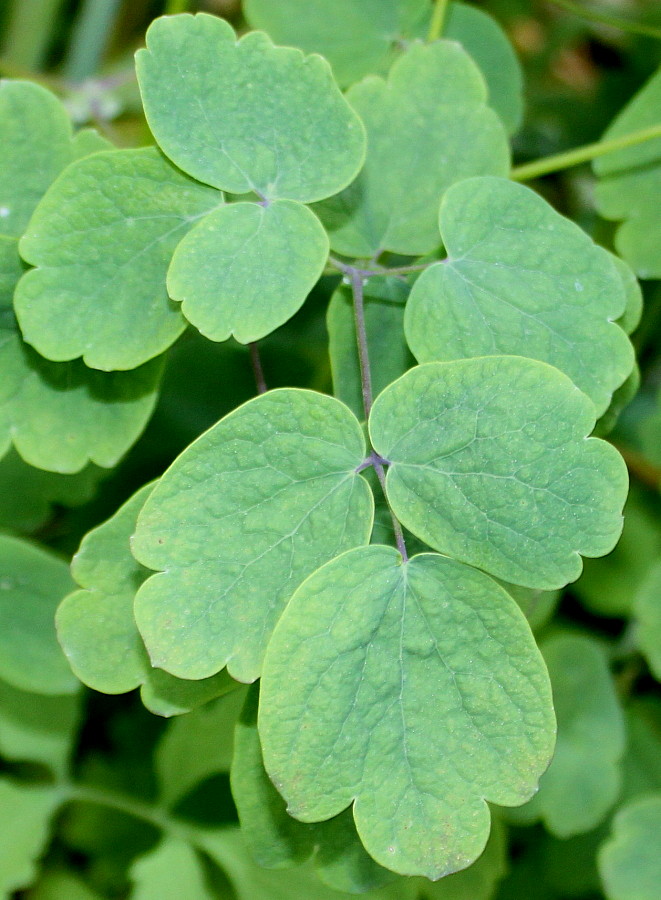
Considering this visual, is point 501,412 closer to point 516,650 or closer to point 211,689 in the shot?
point 516,650

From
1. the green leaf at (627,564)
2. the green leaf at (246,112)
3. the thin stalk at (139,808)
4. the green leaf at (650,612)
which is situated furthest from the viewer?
the green leaf at (627,564)

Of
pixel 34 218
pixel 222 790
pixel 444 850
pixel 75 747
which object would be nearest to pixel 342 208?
pixel 34 218

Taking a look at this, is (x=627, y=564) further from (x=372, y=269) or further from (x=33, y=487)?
(x=33, y=487)

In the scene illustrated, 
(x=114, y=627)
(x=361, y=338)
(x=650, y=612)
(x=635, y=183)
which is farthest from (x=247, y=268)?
(x=650, y=612)

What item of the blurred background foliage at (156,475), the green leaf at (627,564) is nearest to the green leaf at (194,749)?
the blurred background foliage at (156,475)

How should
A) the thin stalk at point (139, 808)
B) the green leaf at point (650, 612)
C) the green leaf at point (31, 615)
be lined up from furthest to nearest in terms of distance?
the thin stalk at point (139, 808) → the green leaf at point (650, 612) → the green leaf at point (31, 615)

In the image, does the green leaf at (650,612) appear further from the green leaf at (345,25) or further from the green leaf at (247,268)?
the green leaf at (345,25)

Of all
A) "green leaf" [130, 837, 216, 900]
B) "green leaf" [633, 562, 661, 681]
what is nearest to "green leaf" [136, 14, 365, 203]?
"green leaf" [633, 562, 661, 681]
